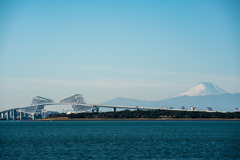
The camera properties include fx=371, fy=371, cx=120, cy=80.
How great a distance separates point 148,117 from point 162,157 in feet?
425

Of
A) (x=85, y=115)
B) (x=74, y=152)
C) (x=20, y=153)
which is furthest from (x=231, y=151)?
(x=85, y=115)

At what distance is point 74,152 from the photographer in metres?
37.8

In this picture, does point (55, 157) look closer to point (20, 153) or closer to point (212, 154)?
point (20, 153)

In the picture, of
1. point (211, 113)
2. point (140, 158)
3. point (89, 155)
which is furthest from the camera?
point (211, 113)

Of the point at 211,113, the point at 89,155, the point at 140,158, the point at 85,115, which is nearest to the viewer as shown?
the point at 140,158

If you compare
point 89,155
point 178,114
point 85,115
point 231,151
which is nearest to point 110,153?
point 89,155

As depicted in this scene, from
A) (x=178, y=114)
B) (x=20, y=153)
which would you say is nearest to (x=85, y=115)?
(x=178, y=114)

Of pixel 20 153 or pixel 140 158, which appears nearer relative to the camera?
pixel 140 158

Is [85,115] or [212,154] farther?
[85,115]

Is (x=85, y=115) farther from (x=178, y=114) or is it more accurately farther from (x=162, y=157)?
(x=162, y=157)

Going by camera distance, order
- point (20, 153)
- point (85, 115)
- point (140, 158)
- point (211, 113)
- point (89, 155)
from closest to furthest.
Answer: point (140, 158), point (89, 155), point (20, 153), point (211, 113), point (85, 115)

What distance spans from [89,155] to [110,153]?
241 cm

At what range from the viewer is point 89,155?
3519cm

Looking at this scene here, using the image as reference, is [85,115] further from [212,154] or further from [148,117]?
[212,154]
